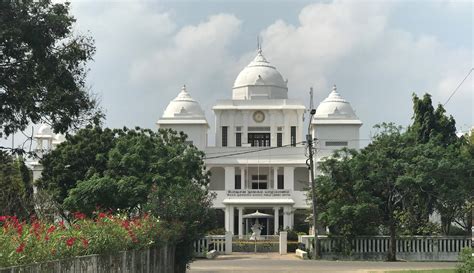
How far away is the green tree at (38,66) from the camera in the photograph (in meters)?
19.4

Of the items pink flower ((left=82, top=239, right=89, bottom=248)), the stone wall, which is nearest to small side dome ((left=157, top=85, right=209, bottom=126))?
the stone wall

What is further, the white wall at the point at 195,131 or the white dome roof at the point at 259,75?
the white dome roof at the point at 259,75

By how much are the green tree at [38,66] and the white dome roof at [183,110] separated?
48667 millimetres

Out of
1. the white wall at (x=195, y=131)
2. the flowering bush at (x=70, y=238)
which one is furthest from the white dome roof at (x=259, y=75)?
the flowering bush at (x=70, y=238)

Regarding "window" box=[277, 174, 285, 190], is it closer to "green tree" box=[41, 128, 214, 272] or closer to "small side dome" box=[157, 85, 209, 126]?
"small side dome" box=[157, 85, 209, 126]

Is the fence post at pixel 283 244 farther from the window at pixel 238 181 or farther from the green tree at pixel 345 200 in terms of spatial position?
the window at pixel 238 181

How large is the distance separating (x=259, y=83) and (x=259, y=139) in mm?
5501

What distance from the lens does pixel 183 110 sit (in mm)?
70188

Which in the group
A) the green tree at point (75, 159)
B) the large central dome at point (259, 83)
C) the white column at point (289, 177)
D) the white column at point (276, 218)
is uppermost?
the large central dome at point (259, 83)

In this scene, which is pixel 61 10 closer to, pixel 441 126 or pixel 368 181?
pixel 368 181

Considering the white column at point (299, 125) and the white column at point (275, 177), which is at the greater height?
the white column at point (299, 125)

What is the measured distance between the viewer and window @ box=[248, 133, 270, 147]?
73.2 metres

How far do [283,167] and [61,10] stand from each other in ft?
162

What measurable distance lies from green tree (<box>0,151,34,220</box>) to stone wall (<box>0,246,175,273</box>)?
1512 centimetres
